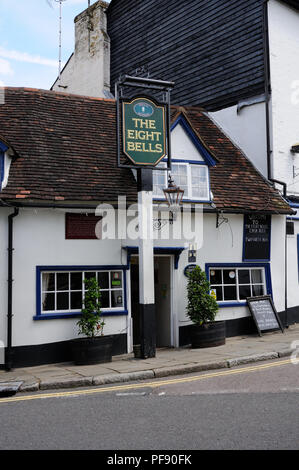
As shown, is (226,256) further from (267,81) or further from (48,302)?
(267,81)

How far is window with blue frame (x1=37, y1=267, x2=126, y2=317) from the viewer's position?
11.2 metres

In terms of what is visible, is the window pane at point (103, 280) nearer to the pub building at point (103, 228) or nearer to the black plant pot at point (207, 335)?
the pub building at point (103, 228)

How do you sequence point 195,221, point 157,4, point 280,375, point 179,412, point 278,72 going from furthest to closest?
point 157,4 < point 278,72 < point 195,221 < point 280,375 < point 179,412

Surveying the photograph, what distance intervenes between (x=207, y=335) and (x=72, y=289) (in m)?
3.33

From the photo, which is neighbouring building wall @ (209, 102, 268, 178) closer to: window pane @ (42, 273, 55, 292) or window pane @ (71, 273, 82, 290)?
window pane @ (71, 273, 82, 290)

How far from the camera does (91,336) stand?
11.0 m

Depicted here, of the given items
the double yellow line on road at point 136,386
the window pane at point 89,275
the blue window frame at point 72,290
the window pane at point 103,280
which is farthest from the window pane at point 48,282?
the double yellow line on road at point 136,386

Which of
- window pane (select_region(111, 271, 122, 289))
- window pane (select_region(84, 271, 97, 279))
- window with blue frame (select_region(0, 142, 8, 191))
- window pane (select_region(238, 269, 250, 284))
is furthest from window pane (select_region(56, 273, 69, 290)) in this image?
window pane (select_region(238, 269, 250, 284))

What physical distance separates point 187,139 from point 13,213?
16.4ft

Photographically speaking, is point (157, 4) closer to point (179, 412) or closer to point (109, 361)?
point (109, 361)

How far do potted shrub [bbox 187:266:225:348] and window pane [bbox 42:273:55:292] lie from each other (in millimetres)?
3182

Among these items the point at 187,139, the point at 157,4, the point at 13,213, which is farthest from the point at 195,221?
the point at 157,4

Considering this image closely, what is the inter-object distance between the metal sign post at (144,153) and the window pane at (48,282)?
2.01 m

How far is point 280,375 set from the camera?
8453 millimetres
